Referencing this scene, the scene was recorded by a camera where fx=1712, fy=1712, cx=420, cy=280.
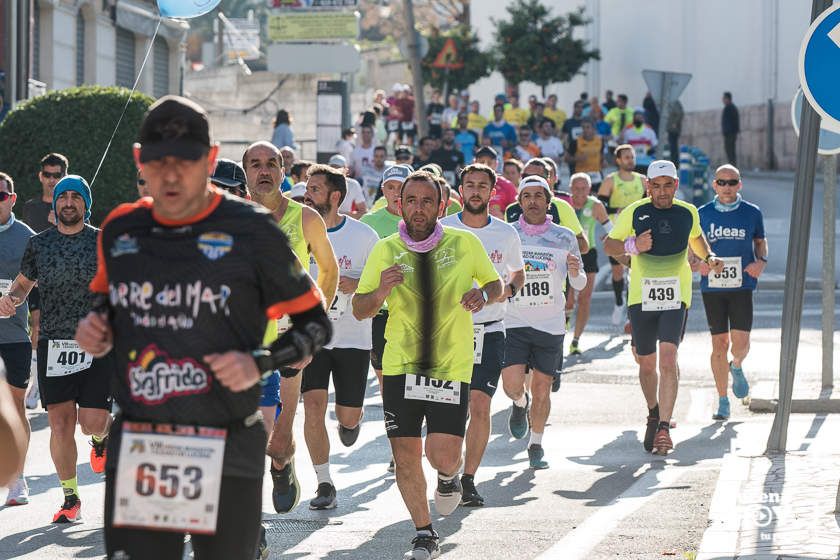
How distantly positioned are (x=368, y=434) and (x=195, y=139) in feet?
25.7

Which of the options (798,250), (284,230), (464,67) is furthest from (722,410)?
(464,67)

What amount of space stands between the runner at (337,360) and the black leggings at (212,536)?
15.3ft

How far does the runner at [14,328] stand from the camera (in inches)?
393

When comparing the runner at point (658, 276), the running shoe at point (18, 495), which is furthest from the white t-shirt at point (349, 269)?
the runner at point (658, 276)

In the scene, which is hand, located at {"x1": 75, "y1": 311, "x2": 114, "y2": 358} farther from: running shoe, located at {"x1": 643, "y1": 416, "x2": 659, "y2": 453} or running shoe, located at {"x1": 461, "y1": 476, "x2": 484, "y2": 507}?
running shoe, located at {"x1": 643, "y1": 416, "x2": 659, "y2": 453}

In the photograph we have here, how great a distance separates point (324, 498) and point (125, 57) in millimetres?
27015

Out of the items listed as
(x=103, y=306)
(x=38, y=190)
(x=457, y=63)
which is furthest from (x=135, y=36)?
(x=103, y=306)

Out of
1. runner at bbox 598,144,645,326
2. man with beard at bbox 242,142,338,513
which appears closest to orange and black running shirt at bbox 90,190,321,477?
man with beard at bbox 242,142,338,513

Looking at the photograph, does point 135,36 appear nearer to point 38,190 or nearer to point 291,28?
point 291,28

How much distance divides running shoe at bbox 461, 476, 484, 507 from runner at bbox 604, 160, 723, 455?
233 centimetres

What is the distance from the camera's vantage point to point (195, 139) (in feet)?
16.2

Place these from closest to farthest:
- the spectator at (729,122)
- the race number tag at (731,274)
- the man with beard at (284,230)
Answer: the man with beard at (284,230)
the race number tag at (731,274)
the spectator at (729,122)

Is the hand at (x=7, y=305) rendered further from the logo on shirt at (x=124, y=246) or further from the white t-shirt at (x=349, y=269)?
the logo on shirt at (x=124, y=246)

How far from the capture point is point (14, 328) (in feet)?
34.0
